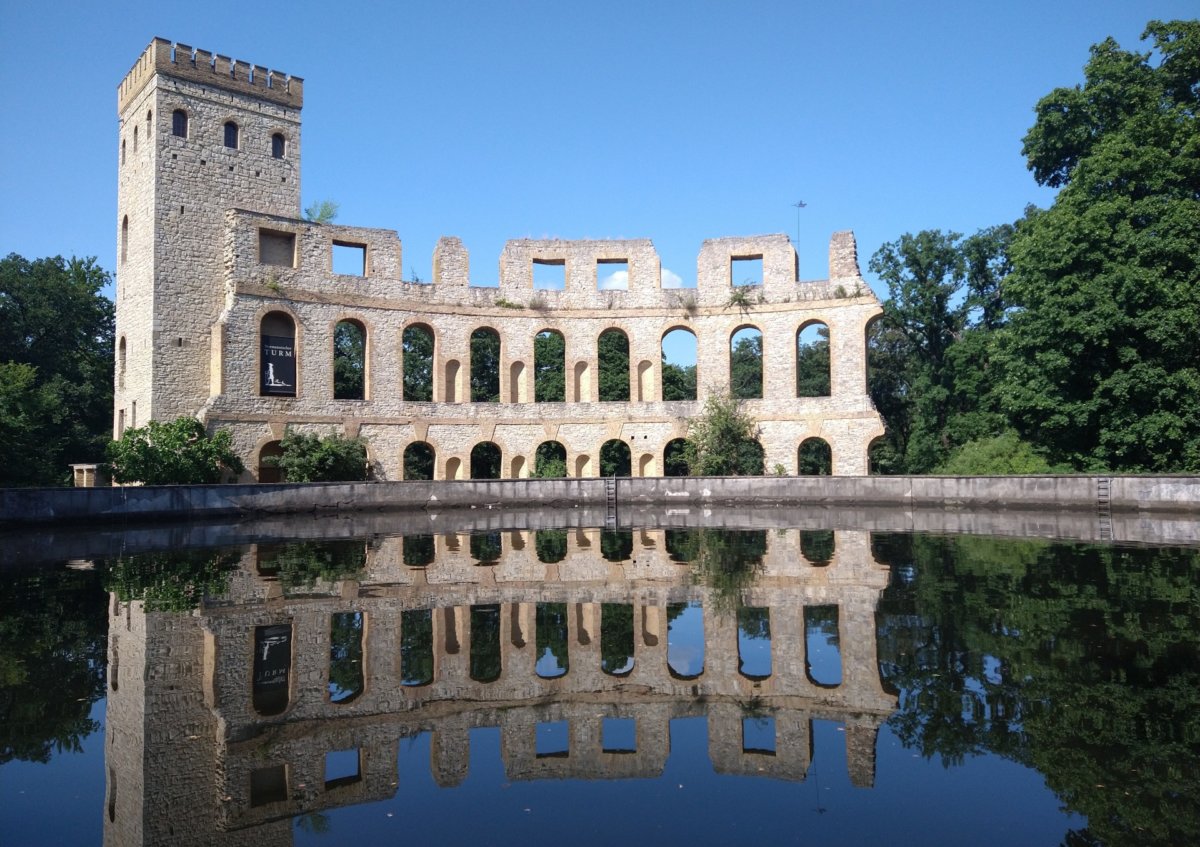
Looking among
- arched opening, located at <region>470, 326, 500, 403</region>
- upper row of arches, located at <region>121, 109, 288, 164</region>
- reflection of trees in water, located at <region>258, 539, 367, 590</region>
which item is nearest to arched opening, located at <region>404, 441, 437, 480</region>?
arched opening, located at <region>470, 326, 500, 403</region>

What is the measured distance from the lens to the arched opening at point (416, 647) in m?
7.72

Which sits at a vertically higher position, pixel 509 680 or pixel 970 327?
pixel 970 327

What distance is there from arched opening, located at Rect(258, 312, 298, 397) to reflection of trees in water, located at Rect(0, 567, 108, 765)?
1705 cm

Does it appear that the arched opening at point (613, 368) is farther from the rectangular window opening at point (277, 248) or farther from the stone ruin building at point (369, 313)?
the rectangular window opening at point (277, 248)

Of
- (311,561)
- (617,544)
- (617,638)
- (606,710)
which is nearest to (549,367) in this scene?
(617,544)

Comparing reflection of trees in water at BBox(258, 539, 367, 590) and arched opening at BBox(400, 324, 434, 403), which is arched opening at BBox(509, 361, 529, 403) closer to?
reflection of trees in water at BBox(258, 539, 367, 590)

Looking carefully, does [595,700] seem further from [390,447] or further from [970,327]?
[970,327]

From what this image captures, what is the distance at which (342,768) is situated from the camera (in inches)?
223

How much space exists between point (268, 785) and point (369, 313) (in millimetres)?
26922

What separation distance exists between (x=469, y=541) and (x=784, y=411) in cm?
1667

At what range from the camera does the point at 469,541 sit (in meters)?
18.2

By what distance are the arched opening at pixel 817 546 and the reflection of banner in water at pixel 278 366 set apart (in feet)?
58.2

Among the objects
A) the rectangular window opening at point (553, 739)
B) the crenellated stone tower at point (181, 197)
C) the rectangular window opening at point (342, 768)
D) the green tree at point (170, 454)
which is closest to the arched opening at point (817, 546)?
the rectangular window opening at point (553, 739)

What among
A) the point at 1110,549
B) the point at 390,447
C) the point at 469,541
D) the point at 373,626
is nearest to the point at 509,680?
the point at 373,626
